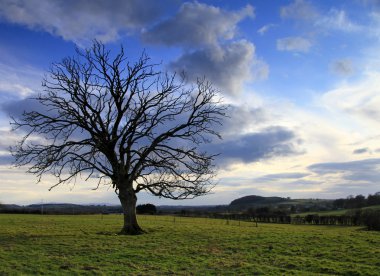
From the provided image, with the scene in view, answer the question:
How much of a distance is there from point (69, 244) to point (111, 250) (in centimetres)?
322

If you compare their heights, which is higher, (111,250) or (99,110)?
(99,110)

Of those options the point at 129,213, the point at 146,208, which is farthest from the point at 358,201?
the point at 129,213

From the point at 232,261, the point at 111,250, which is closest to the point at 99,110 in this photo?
the point at 111,250

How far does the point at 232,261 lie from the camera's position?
16.8 meters

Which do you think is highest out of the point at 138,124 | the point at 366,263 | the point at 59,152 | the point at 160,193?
the point at 138,124

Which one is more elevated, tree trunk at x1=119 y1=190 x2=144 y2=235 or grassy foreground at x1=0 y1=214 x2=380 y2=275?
tree trunk at x1=119 y1=190 x2=144 y2=235

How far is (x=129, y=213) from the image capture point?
29.2m

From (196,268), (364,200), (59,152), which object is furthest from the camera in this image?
(364,200)

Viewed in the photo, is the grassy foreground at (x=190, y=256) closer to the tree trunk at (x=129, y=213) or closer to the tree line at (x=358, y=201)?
the tree trunk at (x=129, y=213)

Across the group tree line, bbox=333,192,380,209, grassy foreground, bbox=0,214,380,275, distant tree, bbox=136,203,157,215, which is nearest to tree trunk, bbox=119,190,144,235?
grassy foreground, bbox=0,214,380,275

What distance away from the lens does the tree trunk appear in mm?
28828

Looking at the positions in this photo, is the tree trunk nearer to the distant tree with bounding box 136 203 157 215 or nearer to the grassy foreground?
the grassy foreground

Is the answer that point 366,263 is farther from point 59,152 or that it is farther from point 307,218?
point 307,218

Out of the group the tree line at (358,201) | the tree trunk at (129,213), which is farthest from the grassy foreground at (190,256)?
the tree line at (358,201)
